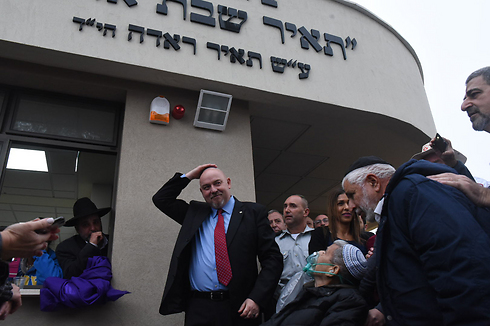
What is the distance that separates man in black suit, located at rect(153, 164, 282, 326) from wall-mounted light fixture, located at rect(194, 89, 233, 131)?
1.01m

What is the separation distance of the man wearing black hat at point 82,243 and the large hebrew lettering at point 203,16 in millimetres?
2251

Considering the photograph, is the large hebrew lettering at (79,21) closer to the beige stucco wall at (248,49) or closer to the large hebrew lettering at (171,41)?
the beige stucco wall at (248,49)

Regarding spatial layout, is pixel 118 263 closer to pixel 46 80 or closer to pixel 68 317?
pixel 68 317

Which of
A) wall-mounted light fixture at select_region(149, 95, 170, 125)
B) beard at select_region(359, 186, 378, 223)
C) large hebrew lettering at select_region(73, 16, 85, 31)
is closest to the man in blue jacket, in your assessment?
beard at select_region(359, 186, 378, 223)

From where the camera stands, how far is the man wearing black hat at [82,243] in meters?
2.97

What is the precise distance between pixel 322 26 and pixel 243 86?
5.62 ft

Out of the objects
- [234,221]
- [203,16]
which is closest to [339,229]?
[234,221]

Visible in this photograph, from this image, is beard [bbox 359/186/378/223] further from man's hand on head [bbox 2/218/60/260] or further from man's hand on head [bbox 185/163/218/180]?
man's hand on head [bbox 2/218/60/260]

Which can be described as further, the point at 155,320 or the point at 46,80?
the point at 46,80

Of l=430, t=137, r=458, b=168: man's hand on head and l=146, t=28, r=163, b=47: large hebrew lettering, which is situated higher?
l=146, t=28, r=163, b=47: large hebrew lettering

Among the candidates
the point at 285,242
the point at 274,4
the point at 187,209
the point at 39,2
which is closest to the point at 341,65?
the point at 274,4

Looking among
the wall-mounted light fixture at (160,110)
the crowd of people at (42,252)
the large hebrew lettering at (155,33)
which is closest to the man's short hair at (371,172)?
the crowd of people at (42,252)

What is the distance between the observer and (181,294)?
8.82 feet

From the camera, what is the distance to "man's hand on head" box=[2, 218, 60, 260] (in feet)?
5.06
